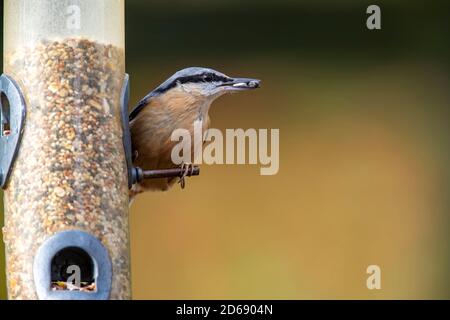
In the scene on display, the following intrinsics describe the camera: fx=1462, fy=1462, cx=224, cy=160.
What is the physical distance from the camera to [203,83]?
4738mm

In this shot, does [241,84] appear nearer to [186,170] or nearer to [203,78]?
[203,78]

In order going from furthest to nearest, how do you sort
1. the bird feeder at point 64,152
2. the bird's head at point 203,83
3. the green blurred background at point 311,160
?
1. the green blurred background at point 311,160
2. the bird's head at point 203,83
3. the bird feeder at point 64,152

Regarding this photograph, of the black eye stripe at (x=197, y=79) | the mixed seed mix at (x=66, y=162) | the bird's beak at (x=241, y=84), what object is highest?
the black eye stripe at (x=197, y=79)

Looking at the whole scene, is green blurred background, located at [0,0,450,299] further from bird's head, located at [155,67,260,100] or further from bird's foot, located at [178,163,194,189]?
bird's foot, located at [178,163,194,189]

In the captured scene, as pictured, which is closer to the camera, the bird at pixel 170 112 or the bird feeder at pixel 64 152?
the bird feeder at pixel 64 152

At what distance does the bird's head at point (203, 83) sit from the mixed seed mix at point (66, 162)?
1.37 feet

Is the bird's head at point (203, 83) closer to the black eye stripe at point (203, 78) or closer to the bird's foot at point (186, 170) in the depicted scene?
the black eye stripe at point (203, 78)

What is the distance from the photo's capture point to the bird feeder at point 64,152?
13.8ft

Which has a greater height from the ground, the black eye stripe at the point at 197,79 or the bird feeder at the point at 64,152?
the black eye stripe at the point at 197,79

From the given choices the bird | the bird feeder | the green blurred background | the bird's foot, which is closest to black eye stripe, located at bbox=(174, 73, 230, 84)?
the bird

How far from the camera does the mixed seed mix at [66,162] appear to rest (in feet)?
13.8

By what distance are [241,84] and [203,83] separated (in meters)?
0.15

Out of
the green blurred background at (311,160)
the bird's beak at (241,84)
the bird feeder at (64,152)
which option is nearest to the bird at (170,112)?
the bird's beak at (241,84)

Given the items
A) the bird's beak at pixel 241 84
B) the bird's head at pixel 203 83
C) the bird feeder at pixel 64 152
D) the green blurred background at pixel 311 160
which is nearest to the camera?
the bird feeder at pixel 64 152
